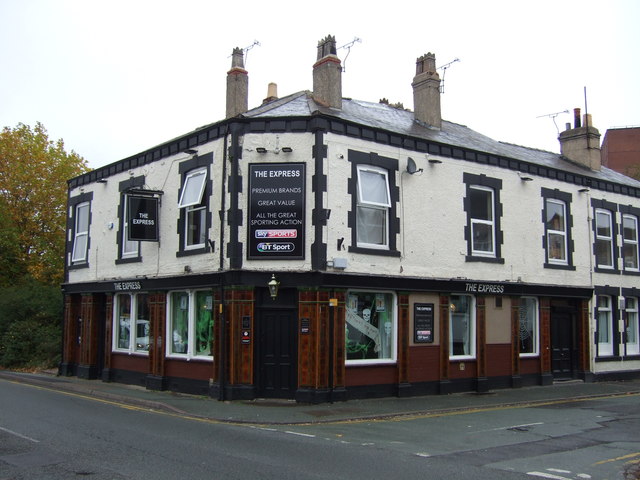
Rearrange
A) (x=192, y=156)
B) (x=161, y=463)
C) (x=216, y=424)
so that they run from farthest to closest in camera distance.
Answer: (x=192, y=156), (x=216, y=424), (x=161, y=463)

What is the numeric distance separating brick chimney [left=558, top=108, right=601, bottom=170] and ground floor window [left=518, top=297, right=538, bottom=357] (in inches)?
308

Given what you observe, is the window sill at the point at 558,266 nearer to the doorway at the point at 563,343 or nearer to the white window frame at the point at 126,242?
the doorway at the point at 563,343

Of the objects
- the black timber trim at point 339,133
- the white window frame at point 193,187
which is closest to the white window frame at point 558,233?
the black timber trim at point 339,133

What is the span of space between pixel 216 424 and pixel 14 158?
89.0ft

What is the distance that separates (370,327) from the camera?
54.1 ft

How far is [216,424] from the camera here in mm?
12336

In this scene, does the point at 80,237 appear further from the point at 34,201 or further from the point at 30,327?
the point at 34,201

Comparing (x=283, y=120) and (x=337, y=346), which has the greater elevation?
(x=283, y=120)

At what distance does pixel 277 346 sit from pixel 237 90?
286 inches

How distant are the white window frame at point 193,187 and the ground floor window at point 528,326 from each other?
1068 cm

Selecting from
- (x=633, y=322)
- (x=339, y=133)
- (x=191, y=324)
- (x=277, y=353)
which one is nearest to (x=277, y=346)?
(x=277, y=353)

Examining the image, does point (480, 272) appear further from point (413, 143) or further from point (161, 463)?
point (161, 463)

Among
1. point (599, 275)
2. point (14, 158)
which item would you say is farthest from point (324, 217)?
point (14, 158)

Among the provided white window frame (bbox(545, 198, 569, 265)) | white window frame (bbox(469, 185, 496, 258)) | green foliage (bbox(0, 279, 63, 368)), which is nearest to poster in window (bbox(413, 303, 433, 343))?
white window frame (bbox(469, 185, 496, 258))
